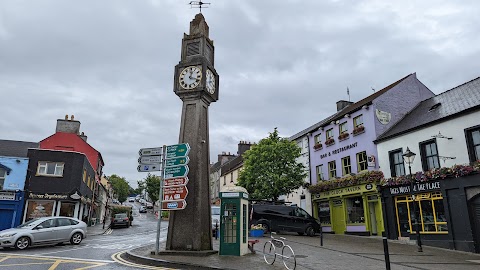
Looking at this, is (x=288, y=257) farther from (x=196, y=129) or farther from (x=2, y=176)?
(x=2, y=176)

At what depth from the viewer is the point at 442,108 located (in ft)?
65.2

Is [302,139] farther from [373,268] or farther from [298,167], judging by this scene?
[373,268]

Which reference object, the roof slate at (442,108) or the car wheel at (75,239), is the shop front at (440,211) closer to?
the roof slate at (442,108)

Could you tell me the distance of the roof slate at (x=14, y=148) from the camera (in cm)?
2859

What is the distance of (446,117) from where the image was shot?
1772cm

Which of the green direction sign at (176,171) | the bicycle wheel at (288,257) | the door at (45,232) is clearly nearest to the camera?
the bicycle wheel at (288,257)

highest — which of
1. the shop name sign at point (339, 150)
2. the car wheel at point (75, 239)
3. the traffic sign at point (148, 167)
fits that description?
the shop name sign at point (339, 150)

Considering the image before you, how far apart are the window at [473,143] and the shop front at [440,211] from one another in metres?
1.02

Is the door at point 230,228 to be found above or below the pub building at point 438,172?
below

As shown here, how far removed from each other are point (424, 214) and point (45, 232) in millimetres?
19575

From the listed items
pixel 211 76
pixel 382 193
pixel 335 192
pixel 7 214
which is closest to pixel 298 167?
pixel 335 192

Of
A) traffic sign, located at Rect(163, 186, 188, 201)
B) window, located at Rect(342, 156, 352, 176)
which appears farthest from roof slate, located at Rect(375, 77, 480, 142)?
traffic sign, located at Rect(163, 186, 188, 201)

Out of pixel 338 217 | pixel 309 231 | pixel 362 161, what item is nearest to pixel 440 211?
pixel 362 161

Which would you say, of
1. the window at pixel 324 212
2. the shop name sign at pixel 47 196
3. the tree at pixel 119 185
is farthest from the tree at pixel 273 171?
the tree at pixel 119 185
